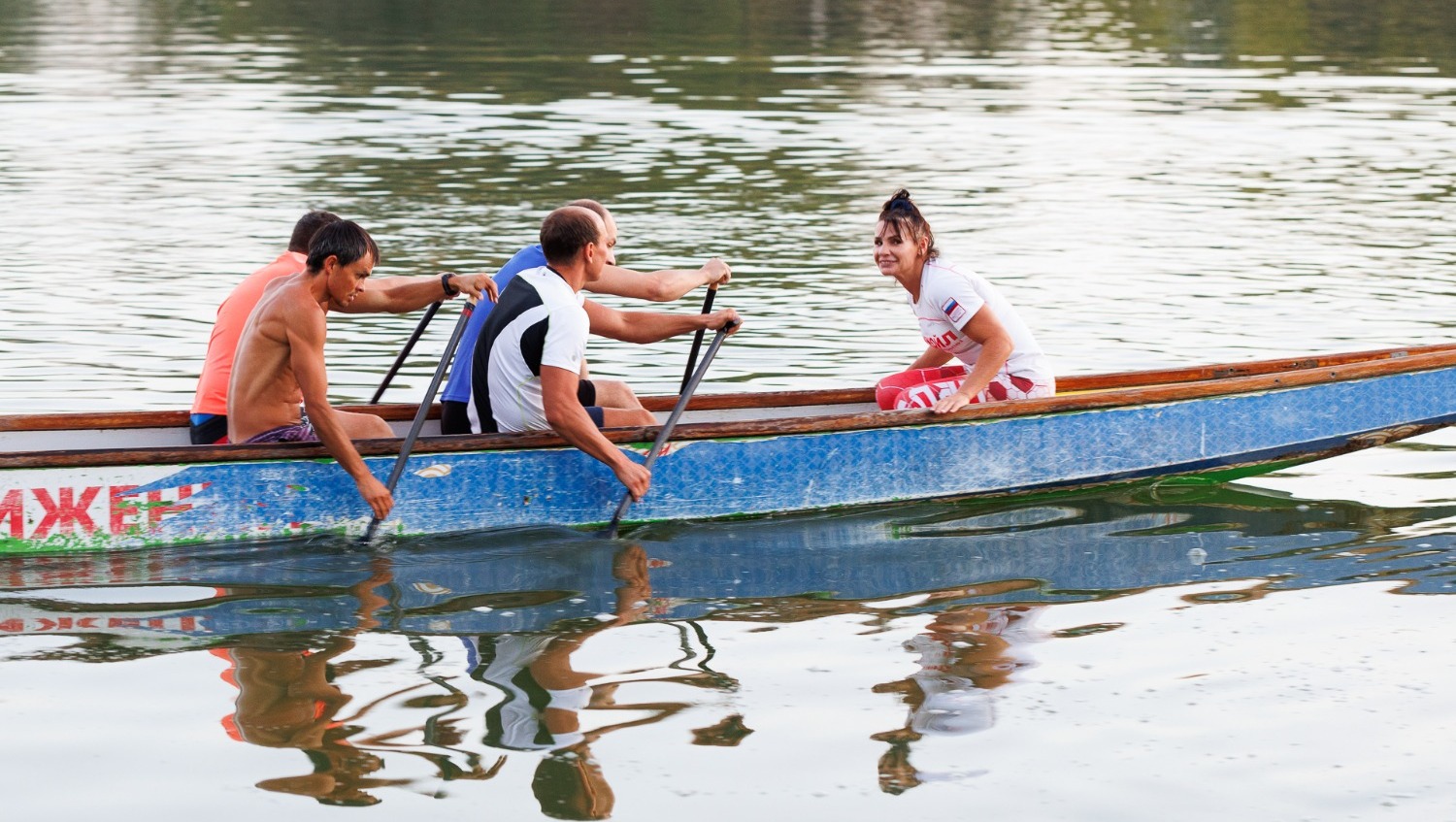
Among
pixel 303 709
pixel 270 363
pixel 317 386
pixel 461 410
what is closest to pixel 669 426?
pixel 461 410

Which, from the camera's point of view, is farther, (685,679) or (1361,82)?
(1361,82)

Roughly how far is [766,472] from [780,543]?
323 mm

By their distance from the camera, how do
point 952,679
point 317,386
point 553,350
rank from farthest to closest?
point 553,350
point 317,386
point 952,679

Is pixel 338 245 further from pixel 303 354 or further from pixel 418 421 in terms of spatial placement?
pixel 418 421

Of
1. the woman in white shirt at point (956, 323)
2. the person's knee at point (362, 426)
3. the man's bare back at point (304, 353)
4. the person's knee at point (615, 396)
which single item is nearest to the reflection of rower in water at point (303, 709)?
the man's bare back at point (304, 353)

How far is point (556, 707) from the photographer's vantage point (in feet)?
20.1

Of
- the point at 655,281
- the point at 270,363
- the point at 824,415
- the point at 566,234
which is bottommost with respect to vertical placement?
the point at 824,415

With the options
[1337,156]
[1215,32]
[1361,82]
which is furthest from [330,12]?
[1337,156]

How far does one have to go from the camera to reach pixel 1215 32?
36781 millimetres

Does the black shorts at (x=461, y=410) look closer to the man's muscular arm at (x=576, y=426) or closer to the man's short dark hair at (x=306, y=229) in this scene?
the man's muscular arm at (x=576, y=426)

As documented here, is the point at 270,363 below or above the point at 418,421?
above

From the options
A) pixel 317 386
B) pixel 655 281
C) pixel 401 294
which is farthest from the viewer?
pixel 655 281

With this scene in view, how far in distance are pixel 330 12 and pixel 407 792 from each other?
119 feet

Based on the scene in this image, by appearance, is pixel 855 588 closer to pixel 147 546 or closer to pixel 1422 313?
pixel 147 546
